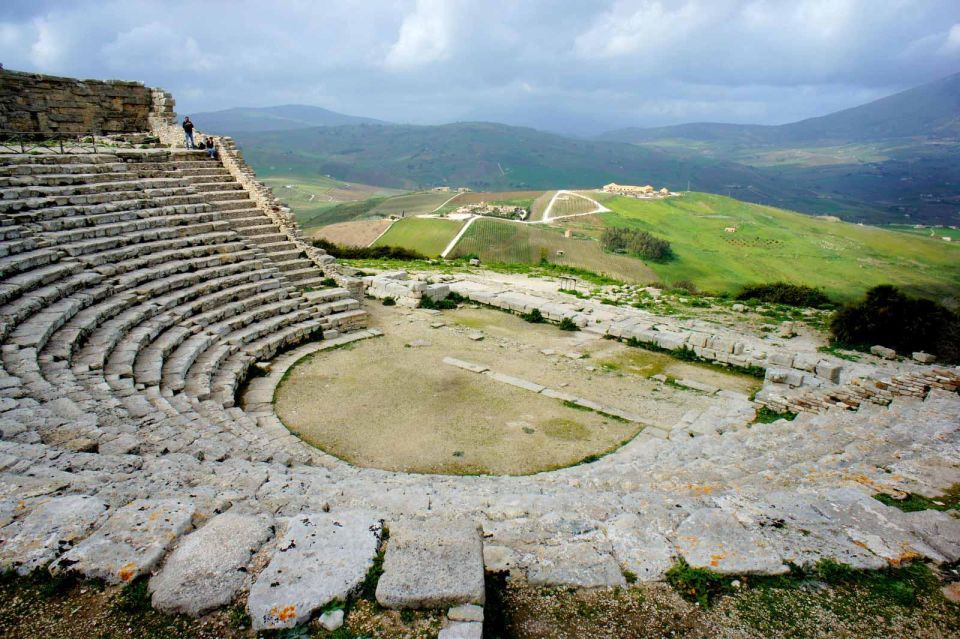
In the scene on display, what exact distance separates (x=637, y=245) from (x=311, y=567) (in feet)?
→ 209

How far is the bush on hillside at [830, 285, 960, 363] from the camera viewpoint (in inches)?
514

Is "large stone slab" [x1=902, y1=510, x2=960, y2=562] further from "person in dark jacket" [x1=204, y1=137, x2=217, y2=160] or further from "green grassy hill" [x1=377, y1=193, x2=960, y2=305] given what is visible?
"green grassy hill" [x1=377, y1=193, x2=960, y2=305]

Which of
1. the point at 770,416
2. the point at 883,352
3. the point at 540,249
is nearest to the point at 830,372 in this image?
the point at 770,416

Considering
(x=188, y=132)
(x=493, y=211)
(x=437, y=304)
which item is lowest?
(x=493, y=211)

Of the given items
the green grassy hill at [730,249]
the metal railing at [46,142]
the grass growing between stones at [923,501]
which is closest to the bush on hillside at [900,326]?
the grass growing between stones at [923,501]

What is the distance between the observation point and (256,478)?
18.4 ft

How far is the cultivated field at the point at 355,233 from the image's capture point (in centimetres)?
6250

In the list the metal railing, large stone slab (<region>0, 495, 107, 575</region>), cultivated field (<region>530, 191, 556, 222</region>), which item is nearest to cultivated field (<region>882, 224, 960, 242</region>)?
cultivated field (<region>530, 191, 556, 222</region>)

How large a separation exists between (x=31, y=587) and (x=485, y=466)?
5.60 meters

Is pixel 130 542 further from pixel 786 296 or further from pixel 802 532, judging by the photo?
pixel 786 296

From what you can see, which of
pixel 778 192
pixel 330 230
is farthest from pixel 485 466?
pixel 778 192

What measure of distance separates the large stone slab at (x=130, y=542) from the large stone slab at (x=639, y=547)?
10.5ft

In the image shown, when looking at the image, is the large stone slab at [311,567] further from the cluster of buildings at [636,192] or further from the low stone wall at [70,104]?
the cluster of buildings at [636,192]

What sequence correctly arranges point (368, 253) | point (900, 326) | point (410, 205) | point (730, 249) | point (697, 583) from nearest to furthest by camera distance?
→ 1. point (697, 583)
2. point (900, 326)
3. point (368, 253)
4. point (730, 249)
5. point (410, 205)
